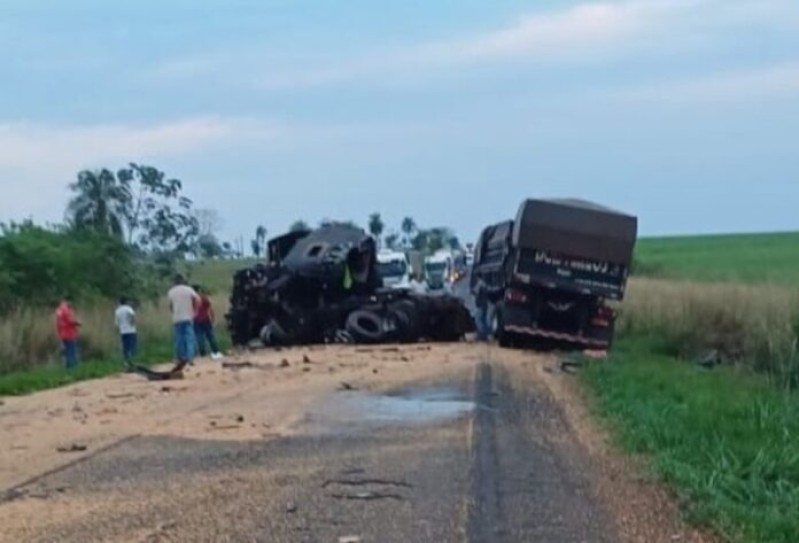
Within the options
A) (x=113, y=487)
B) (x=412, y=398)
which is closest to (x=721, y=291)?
(x=412, y=398)

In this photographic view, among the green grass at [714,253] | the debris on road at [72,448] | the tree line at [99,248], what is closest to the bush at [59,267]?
the tree line at [99,248]

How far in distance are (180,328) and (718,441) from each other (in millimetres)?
18616

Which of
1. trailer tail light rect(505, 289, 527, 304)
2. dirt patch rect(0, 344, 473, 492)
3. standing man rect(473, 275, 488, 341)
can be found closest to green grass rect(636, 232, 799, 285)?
standing man rect(473, 275, 488, 341)

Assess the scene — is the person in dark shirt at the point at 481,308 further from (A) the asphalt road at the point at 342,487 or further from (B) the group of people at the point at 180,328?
(A) the asphalt road at the point at 342,487

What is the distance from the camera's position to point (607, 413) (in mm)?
21719

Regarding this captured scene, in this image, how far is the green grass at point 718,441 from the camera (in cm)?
1274

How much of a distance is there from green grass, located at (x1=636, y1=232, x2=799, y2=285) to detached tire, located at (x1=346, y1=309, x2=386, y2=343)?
103ft

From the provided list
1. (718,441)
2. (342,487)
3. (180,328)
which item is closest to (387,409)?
(718,441)

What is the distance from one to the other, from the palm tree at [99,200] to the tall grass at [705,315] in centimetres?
1990

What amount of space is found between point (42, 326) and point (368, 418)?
2307cm

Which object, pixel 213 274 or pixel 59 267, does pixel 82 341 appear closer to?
pixel 59 267

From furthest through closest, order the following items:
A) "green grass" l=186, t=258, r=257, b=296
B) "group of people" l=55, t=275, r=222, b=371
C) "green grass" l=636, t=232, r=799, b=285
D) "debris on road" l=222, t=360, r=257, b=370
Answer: "green grass" l=636, t=232, r=799, b=285, "green grass" l=186, t=258, r=257, b=296, "group of people" l=55, t=275, r=222, b=371, "debris on road" l=222, t=360, r=257, b=370

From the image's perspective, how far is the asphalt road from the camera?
40.4 ft

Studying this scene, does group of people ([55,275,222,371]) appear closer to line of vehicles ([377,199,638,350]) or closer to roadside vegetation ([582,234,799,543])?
line of vehicles ([377,199,638,350])
